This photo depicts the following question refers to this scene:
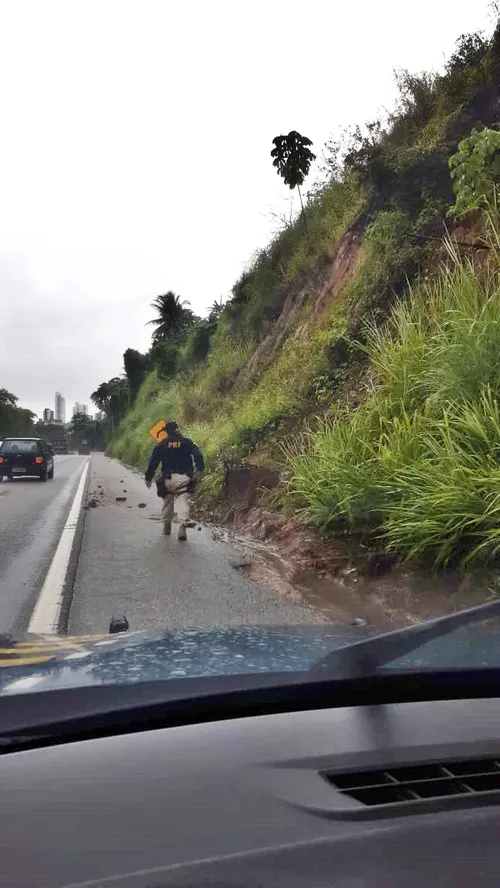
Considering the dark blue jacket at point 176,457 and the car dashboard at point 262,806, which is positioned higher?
the dark blue jacket at point 176,457

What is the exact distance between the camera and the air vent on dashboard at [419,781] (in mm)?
1498

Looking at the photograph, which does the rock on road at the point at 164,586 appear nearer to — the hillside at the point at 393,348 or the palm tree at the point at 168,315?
the hillside at the point at 393,348

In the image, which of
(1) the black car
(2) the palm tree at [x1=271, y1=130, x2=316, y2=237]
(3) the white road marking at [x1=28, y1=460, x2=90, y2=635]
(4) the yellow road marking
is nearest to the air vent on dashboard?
(4) the yellow road marking

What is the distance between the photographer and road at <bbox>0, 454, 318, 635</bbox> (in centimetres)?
634

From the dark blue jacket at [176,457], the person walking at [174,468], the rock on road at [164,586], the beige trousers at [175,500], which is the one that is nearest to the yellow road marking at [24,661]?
the rock on road at [164,586]

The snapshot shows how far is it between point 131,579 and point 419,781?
667cm

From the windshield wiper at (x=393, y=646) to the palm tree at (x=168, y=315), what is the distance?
6238cm

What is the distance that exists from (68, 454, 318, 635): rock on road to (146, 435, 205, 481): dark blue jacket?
3.15 feet

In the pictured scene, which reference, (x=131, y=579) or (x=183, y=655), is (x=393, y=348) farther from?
(x=183, y=655)

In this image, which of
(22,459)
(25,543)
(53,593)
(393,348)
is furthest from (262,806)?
(22,459)

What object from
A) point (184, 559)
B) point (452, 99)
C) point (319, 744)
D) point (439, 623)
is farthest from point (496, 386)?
point (452, 99)

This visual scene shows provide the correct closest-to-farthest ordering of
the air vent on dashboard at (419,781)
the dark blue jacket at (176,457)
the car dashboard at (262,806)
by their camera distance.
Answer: the car dashboard at (262,806) → the air vent on dashboard at (419,781) → the dark blue jacket at (176,457)

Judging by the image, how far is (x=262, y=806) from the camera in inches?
55.3

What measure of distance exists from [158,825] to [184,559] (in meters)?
7.88
